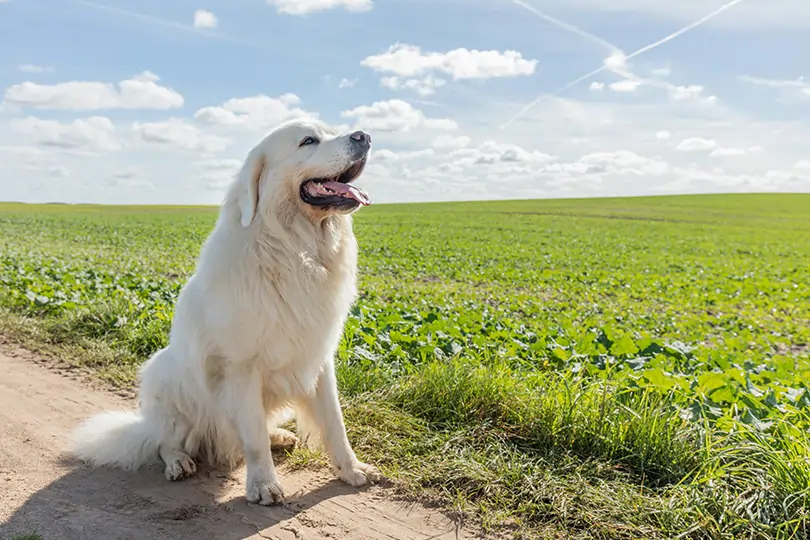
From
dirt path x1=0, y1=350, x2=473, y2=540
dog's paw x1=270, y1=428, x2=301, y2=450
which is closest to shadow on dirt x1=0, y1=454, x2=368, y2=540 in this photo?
dirt path x1=0, y1=350, x2=473, y2=540

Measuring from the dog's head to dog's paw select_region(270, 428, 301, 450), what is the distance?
65.5 inches

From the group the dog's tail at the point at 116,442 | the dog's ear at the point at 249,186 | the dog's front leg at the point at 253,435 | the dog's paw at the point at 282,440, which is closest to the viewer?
the dog's ear at the point at 249,186

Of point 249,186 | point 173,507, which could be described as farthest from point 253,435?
point 249,186

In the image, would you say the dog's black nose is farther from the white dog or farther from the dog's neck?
the dog's neck

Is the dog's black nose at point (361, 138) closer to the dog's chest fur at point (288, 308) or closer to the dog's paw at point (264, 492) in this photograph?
the dog's chest fur at point (288, 308)

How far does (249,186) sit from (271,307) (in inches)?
27.5

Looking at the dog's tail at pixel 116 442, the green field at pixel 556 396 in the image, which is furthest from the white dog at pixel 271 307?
the green field at pixel 556 396

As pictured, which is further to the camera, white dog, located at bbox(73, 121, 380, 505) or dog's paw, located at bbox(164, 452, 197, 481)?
dog's paw, located at bbox(164, 452, 197, 481)

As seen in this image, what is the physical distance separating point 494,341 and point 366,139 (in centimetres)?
404

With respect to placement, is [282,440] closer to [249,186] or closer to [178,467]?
[178,467]

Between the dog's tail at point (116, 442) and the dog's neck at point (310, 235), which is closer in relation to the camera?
the dog's neck at point (310, 235)

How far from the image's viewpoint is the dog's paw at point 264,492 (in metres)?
3.71

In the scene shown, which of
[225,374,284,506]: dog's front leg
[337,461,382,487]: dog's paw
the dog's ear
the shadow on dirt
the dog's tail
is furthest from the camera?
the dog's tail

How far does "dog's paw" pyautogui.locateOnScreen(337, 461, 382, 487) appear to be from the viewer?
3.97 metres
